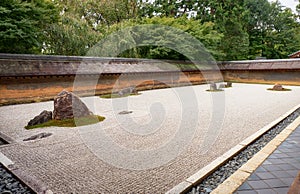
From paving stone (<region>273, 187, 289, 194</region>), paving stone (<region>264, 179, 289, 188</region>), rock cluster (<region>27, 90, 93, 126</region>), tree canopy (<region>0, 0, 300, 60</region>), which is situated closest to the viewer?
paving stone (<region>273, 187, 289, 194</region>)

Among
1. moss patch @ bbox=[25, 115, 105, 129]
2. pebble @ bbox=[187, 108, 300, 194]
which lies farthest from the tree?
pebble @ bbox=[187, 108, 300, 194]

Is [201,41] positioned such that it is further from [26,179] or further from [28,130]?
[26,179]

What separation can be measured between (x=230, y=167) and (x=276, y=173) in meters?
0.48

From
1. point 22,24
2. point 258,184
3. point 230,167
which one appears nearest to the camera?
point 258,184

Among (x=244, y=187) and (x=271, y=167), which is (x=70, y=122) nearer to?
(x=244, y=187)

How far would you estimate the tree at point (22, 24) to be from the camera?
9398 millimetres

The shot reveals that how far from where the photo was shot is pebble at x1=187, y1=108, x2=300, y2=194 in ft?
6.51

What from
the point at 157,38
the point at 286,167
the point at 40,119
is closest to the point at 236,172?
the point at 286,167

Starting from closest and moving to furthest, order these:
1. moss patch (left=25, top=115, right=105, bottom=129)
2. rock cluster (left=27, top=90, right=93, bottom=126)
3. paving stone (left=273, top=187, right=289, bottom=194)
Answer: paving stone (left=273, top=187, right=289, bottom=194), moss patch (left=25, top=115, right=105, bottom=129), rock cluster (left=27, top=90, right=93, bottom=126)

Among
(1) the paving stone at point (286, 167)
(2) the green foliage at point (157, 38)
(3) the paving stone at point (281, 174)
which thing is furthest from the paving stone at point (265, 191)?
(2) the green foliage at point (157, 38)

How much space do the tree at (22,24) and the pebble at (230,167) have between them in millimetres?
10750

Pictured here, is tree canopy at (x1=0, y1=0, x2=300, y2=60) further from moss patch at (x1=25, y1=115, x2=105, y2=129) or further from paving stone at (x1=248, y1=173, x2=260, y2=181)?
paving stone at (x1=248, y1=173, x2=260, y2=181)

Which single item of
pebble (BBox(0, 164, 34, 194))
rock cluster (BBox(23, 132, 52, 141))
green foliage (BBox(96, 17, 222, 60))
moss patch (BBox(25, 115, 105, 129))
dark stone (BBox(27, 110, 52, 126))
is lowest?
pebble (BBox(0, 164, 34, 194))

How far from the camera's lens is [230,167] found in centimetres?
241
